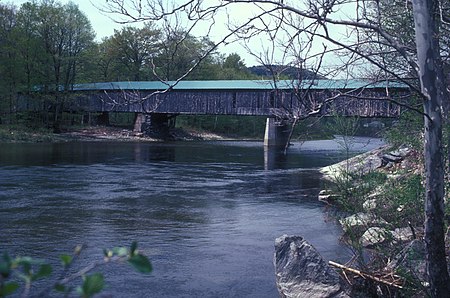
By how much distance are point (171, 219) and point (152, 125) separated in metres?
31.9

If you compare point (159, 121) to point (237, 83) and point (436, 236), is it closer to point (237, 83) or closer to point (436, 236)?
point (237, 83)

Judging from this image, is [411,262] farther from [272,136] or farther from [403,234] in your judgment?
[272,136]

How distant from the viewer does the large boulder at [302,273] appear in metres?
5.53

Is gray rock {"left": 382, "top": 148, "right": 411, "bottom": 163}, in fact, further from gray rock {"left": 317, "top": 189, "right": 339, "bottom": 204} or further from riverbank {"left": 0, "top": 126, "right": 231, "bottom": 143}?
riverbank {"left": 0, "top": 126, "right": 231, "bottom": 143}

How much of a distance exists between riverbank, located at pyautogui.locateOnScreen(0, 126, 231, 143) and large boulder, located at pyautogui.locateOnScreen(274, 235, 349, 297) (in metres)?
28.1

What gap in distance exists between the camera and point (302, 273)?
19.1 feet

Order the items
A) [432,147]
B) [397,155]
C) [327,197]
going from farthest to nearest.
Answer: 1. [397,155]
2. [327,197]
3. [432,147]

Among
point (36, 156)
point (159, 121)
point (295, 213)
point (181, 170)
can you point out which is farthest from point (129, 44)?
point (295, 213)

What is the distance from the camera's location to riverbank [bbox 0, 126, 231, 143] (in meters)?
33.0

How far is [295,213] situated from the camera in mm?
11344

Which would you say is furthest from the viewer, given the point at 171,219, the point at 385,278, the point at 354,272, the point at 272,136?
the point at 272,136

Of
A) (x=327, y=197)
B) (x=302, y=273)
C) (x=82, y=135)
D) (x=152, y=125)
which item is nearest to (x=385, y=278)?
(x=302, y=273)

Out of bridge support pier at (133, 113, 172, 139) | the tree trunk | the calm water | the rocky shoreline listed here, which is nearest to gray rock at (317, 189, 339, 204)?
the calm water

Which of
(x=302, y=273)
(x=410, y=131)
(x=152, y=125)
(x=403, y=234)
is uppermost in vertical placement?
(x=152, y=125)
